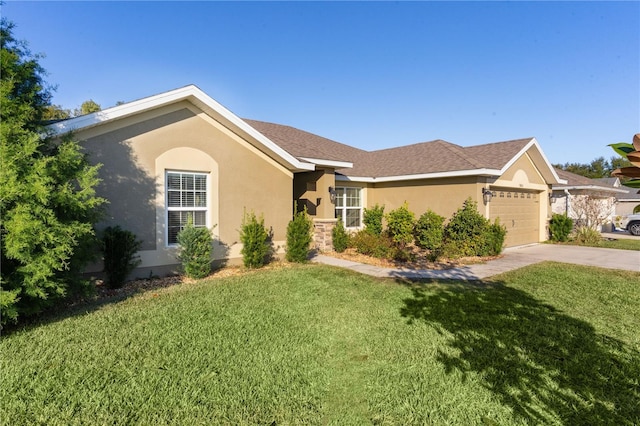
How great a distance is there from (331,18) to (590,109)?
34.1ft

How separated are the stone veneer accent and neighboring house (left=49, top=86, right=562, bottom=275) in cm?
5

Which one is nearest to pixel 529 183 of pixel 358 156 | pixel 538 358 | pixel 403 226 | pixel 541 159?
pixel 541 159

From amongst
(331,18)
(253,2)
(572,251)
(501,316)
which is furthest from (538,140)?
(253,2)

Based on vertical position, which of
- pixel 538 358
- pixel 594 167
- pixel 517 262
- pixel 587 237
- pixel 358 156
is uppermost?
pixel 594 167

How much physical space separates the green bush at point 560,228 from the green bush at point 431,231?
8595mm

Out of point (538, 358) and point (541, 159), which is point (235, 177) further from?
point (541, 159)

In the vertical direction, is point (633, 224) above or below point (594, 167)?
below

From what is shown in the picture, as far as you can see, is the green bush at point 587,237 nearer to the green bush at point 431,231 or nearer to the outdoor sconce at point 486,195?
the outdoor sconce at point 486,195

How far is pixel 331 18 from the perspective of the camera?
1207 centimetres

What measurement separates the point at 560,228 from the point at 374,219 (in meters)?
9.92

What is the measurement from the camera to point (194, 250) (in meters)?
8.08

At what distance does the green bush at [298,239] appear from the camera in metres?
10.2

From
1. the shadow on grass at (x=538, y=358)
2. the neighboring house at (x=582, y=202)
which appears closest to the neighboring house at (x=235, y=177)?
the neighboring house at (x=582, y=202)

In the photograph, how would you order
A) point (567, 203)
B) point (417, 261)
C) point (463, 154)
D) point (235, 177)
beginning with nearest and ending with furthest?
point (235, 177) → point (417, 261) → point (463, 154) → point (567, 203)
